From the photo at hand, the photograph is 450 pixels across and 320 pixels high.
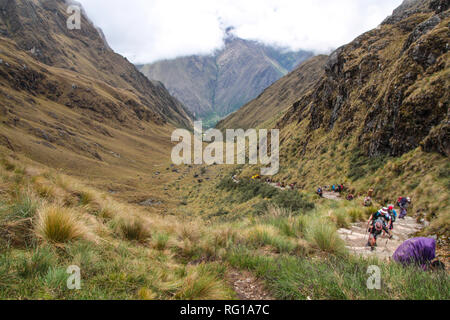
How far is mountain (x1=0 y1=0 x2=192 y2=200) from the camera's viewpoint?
37.4 metres

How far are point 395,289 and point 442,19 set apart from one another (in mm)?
26097

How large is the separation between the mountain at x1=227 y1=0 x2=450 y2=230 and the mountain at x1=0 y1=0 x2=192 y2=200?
24.7 m

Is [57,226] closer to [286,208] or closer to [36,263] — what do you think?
[36,263]

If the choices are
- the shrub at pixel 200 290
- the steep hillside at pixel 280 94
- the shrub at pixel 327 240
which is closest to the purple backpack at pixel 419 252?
the shrub at pixel 327 240

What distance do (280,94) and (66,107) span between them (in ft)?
390

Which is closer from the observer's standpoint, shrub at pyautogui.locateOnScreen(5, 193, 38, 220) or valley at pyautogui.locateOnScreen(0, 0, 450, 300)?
valley at pyautogui.locateOnScreen(0, 0, 450, 300)

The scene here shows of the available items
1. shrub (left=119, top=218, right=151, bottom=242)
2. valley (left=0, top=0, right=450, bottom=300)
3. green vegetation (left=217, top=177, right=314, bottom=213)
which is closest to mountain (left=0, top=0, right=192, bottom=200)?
valley (left=0, top=0, right=450, bottom=300)

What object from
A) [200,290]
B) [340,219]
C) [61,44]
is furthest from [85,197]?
[61,44]

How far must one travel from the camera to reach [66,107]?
238 feet

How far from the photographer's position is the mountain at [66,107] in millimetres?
37406

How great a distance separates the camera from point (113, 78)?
5832 inches

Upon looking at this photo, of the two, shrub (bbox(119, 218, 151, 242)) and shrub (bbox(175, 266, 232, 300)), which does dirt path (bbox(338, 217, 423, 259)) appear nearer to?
shrub (bbox(175, 266, 232, 300))
